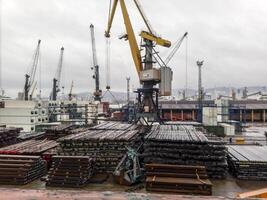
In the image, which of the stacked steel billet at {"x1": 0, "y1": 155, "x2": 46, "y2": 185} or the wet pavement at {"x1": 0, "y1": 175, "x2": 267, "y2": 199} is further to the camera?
the stacked steel billet at {"x1": 0, "y1": 155, "x2": 46, "y2": 185}

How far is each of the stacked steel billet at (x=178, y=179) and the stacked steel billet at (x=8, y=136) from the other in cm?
979

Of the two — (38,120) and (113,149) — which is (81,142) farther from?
(38,120)

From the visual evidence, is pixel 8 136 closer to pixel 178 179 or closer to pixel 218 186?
pixel 178 179

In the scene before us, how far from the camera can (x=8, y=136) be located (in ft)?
55.9

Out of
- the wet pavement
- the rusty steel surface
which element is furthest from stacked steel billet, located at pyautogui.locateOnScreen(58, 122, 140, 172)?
the rusty steel surface

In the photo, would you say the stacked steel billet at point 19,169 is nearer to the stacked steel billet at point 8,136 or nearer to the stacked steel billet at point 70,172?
the stacked steel billet at point 70,172

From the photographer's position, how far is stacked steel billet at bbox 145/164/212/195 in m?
9.04

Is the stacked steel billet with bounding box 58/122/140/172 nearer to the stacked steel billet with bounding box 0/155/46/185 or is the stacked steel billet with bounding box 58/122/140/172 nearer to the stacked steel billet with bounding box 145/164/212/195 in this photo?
the stacked steel billet with bounding box 0/155/46/185

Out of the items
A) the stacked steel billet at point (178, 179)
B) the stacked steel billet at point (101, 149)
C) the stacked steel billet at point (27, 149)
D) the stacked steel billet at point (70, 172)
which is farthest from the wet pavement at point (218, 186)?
the stacked steel billet at point (27, 149)

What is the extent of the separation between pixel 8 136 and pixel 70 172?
849cm

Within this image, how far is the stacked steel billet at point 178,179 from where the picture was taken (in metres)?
9.04

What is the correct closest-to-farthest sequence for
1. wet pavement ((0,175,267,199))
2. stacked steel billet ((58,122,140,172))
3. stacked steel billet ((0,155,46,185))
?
1. wet pavement ((0,175,267,199))
2. stacked steel billet ((0,155,46,185))
3. stacked steel billet ((58,122,140,172))

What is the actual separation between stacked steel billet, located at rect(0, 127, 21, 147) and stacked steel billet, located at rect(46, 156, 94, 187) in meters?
7.26

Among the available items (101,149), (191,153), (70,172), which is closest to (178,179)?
(191,153)
